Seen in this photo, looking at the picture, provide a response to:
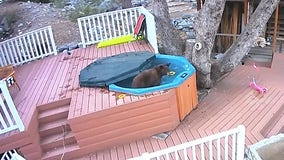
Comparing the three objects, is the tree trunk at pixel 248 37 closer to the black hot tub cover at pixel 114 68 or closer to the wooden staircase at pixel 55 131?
the black hot tub cover at pixel 114 68

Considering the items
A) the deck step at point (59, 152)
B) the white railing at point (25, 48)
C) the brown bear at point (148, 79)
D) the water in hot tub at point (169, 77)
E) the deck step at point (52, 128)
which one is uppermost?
the white railing at point (25, 48)

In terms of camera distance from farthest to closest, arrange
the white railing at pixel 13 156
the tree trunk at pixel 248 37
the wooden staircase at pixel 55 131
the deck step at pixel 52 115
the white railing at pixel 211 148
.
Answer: the tree trunk at pixel 248 37 < the deck step at pixel 52 115 < the wooden staircase at pixel 55 131 < the white railing at pixel 13 156 < the white railing at pixel 211 148

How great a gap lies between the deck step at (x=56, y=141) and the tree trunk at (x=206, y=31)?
2.85 m

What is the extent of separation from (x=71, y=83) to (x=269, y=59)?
5325 millimetres

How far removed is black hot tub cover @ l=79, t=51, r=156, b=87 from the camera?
17.9 feet

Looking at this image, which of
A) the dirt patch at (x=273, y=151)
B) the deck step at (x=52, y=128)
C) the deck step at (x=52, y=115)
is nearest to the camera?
the dirt patch at (x=273, y=151)

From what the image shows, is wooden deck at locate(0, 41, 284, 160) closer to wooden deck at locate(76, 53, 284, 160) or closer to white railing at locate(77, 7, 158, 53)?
wooden deck at locate(76, 53, 284, 160)

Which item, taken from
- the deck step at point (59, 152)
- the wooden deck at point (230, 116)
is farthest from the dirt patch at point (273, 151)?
the deck step at point (59, 152)

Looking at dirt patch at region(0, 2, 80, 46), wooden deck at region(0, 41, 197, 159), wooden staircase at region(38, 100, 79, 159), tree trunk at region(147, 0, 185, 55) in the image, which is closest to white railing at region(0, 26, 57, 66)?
wooden deck at region(0, 41, 197, 159)

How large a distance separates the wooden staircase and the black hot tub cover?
0.65m

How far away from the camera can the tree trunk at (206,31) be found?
5469mm

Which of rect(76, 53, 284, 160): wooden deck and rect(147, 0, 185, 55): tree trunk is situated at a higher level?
rect(147, 0, 185, 55): tree trunk

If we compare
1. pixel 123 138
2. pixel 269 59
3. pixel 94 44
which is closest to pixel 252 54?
pixel 269 59

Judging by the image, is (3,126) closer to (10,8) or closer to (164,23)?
(164,23)
